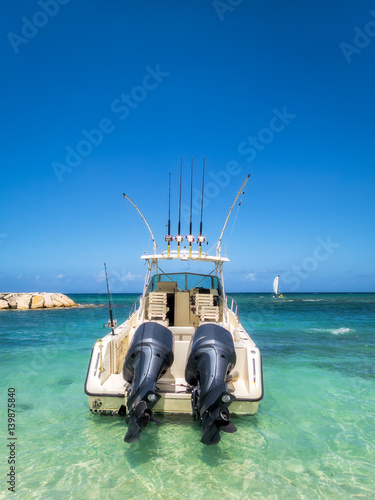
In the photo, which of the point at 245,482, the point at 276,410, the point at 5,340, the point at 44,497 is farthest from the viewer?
the point at 5,340

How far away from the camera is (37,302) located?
130 ft

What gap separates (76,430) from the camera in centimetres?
555

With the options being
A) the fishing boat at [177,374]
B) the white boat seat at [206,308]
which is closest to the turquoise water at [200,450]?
the fishing boat at [177,374]

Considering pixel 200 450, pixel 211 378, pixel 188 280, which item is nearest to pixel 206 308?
pixel 188 280

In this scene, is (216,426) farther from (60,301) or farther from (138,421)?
(60,301)

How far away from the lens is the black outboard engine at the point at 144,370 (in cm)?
388

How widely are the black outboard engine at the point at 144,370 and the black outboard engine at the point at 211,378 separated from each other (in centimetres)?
44

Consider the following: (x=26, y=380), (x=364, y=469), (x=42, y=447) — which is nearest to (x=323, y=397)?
(x=364, y=469)

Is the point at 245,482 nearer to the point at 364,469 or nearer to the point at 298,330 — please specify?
the point at 364,469

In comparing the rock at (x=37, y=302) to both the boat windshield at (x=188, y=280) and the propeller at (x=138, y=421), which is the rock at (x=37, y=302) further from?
the propeller at (x=138, y=421)

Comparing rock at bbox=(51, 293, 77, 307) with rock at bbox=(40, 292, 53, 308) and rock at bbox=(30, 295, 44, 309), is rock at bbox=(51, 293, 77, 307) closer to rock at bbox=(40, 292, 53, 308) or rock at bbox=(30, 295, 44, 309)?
rock at bbox=(40, 292, 53, 308)

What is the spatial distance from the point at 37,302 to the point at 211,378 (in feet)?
130

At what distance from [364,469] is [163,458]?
2612mm

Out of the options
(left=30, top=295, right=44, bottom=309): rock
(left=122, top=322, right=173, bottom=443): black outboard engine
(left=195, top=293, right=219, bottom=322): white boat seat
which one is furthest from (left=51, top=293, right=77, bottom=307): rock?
(left=122, top=322, right=173, bottom=443): black outboard engine
